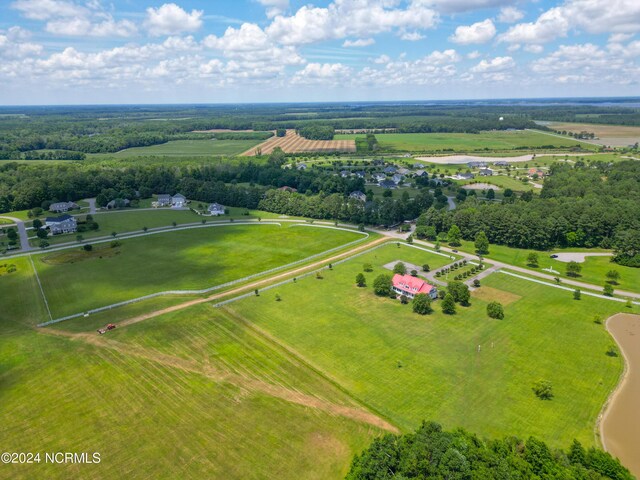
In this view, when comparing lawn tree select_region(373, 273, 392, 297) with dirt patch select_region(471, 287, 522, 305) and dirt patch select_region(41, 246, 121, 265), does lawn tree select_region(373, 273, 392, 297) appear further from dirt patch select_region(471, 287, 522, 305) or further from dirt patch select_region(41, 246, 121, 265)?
dirt patch select_region(41, 246, 121, 265)

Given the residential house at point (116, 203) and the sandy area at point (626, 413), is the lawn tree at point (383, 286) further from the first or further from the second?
the residential house at point (116, 203)

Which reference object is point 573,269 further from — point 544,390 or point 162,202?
point 162,202

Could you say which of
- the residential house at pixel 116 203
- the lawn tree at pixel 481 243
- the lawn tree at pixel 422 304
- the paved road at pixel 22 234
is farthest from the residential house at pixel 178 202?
the lawn tree at pixel 422 304

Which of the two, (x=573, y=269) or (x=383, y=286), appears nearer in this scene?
(x=383, y=286)

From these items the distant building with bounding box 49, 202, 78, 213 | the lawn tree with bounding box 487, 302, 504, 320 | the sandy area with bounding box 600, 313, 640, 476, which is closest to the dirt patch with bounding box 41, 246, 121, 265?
the distant building with bounding box 49, 202, 78, 213

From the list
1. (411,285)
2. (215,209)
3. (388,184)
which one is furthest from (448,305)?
(388,184)

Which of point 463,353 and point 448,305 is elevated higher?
point 448,305

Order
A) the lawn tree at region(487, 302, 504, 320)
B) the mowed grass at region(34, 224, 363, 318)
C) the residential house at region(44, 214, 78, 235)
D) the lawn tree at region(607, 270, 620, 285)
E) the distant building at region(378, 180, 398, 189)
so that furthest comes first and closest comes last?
the distant building at region(378, 180, 398, 189), the residential house at region(44, 214, 78, 235), the lawn tree at region(607, 270, 620, 285), the mowed grass at region(34, 224, 363, 318), the lawn tree at region(487, 302, 504, 320)
